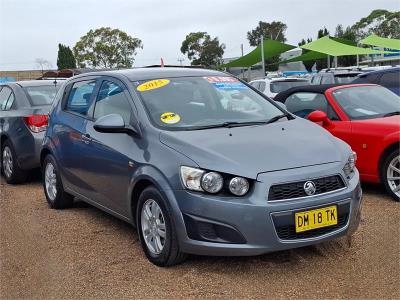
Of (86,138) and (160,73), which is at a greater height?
(160,73)

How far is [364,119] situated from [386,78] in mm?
4967

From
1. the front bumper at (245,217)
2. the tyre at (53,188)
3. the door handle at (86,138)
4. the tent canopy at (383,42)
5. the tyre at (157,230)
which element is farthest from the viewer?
the tent canopy at (383,42)

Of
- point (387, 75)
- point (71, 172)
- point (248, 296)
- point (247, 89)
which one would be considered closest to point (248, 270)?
point (248, 296)

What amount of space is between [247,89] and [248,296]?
244cm

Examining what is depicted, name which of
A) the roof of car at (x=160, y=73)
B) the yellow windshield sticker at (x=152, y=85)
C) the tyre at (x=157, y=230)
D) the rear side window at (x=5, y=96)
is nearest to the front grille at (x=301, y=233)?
the tyre at (x=157, y=230)

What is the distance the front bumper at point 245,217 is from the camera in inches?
142

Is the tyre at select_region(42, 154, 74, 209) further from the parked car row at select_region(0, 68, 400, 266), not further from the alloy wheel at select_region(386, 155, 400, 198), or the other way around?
the alloy wheel at select_region(386, 155, 400, 198)

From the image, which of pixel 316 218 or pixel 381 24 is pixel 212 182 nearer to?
pixel 316 218

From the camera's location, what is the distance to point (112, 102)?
5.02m

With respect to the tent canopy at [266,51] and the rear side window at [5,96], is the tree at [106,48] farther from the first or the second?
the rear side window at [5,96]

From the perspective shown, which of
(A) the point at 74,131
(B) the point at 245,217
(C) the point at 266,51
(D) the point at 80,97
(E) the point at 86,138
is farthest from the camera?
(C) the point at 266,51

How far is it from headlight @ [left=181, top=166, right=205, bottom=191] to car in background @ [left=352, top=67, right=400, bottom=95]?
310 inches

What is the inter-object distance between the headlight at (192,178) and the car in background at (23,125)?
4303 mm

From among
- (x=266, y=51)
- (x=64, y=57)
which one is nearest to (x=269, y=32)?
(x=64, y=57)
